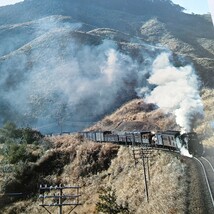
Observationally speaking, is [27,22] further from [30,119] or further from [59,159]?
[59,159]

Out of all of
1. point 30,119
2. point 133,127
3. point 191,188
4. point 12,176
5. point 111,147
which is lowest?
point 30,119

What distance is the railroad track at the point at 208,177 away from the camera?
1761 centimetres

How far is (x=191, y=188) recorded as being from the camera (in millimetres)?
20375

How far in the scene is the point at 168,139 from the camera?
104 feet

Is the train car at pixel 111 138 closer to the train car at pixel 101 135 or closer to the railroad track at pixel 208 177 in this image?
the train car at pixel 101 135

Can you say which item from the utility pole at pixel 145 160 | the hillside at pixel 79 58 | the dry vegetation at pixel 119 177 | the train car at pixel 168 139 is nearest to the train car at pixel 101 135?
the dry vegetation at pixel 119 177

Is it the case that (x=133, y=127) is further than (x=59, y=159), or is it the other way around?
(x=133, y=127)

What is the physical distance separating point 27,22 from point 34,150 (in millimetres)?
117995

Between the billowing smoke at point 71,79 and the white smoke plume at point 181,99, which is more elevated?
the white smoke plume at point 181,99

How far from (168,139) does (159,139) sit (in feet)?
9.65

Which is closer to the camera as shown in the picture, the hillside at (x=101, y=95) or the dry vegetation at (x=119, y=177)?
the dry vegetation at (x=119, y=177)

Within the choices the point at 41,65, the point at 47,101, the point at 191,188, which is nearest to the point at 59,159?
the point at 191,188

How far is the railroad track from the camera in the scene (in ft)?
57.8

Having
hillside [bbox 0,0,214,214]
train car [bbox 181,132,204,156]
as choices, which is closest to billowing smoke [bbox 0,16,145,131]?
hillside [bbox 0,0,214,214]
